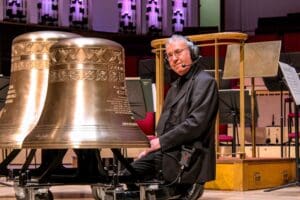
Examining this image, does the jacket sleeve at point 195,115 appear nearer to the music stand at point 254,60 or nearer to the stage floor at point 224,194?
the stage floor at point 224,194

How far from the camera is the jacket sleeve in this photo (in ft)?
11.9

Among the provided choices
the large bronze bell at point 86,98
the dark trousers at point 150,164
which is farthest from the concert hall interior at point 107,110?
the dark trousers at point 150,164

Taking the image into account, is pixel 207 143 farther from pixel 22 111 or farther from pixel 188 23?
pixel 188 23

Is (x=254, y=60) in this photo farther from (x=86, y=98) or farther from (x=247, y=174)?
(x=86, y=98)

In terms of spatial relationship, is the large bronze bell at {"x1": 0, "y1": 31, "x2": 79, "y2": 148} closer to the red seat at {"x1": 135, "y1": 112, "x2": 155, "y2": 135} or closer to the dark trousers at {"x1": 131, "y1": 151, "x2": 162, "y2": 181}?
the dark trousers at {"x1": 131, "y1": 151, "x2": 162, "y2": 181}

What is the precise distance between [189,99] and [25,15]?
1034 cm

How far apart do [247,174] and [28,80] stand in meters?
2.77

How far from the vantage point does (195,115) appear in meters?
3.64

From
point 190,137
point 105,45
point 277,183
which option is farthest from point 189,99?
point 277,183

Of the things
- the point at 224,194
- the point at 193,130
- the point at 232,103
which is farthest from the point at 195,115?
the point at 232,103

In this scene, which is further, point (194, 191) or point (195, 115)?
point (194, 191)

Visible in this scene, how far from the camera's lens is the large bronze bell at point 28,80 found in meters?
3.59

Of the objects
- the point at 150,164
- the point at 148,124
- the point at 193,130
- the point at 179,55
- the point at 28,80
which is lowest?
the point at 148,124

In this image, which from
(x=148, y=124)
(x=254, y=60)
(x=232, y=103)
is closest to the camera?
(x=254, y=60)
